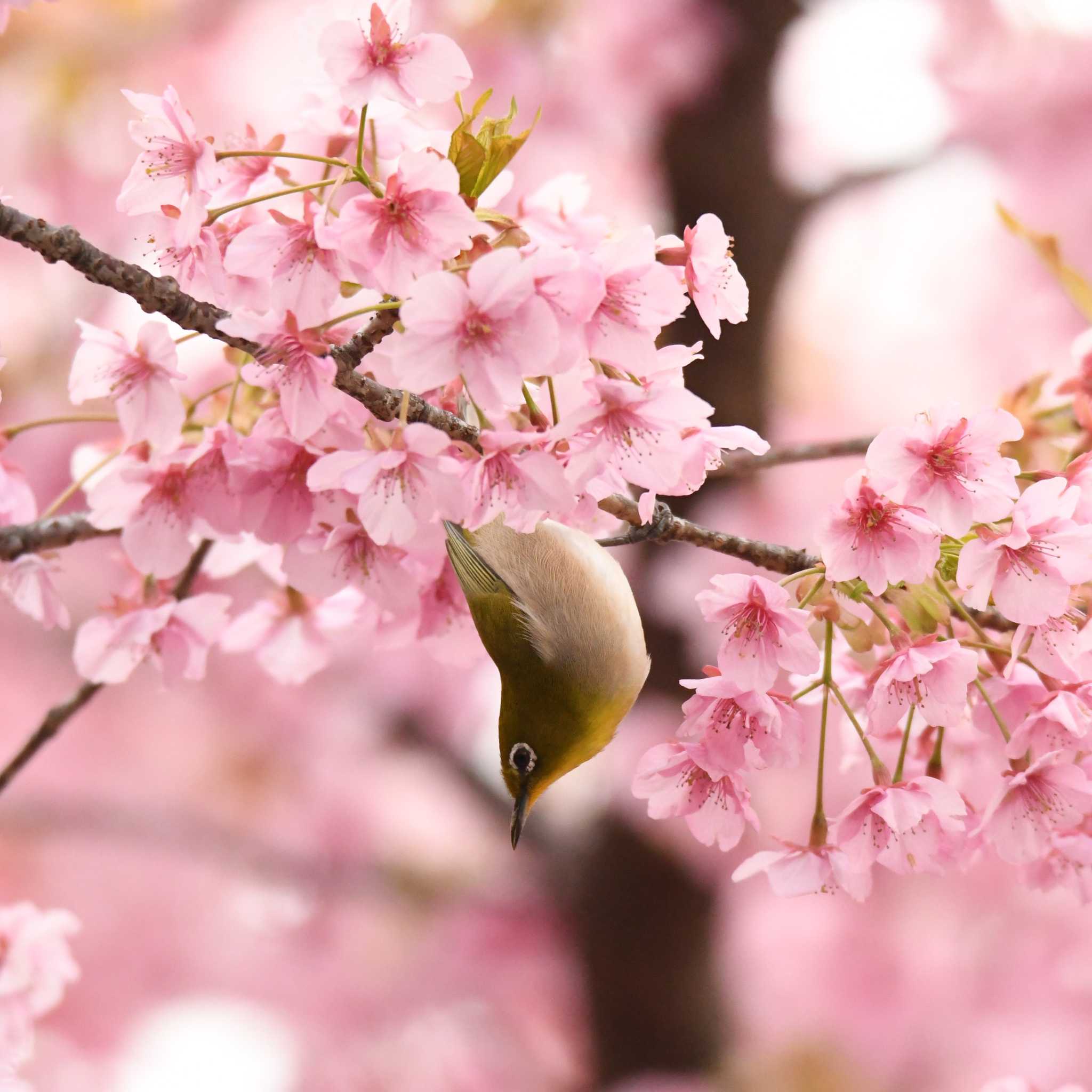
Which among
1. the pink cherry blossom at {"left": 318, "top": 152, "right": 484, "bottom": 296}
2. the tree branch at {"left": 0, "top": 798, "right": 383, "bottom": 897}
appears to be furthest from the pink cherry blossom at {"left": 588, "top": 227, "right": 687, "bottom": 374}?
the tree branch at {"left": 0, "top": 798, "right": 383, "bottom": 897}

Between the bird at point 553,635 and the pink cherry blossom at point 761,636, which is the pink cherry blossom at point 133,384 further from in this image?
the pink cherry blossom at point 761,636

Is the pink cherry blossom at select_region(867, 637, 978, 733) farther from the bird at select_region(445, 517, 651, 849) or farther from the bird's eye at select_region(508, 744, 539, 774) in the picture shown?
the bird's eye at select_region(508, 744, 539, 774)

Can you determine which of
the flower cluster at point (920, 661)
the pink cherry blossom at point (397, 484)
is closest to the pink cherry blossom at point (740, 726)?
the flower cluster at point (920, 661)

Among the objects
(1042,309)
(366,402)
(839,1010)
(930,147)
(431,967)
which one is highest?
(366,402)

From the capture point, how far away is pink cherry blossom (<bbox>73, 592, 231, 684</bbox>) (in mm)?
1226

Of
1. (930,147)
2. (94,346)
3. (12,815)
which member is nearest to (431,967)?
(12,815)

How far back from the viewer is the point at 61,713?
1.26 metres

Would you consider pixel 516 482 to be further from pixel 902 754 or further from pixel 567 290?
pixel 902 754

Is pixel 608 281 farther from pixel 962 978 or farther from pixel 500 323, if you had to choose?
pixel 962 978

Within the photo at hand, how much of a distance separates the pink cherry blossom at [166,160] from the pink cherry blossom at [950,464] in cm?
59

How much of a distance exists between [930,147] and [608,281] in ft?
9.67

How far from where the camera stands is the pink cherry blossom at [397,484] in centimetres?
91

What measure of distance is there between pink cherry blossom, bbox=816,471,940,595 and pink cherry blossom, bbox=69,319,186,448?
0.58 meters

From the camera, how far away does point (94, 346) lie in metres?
1.02
